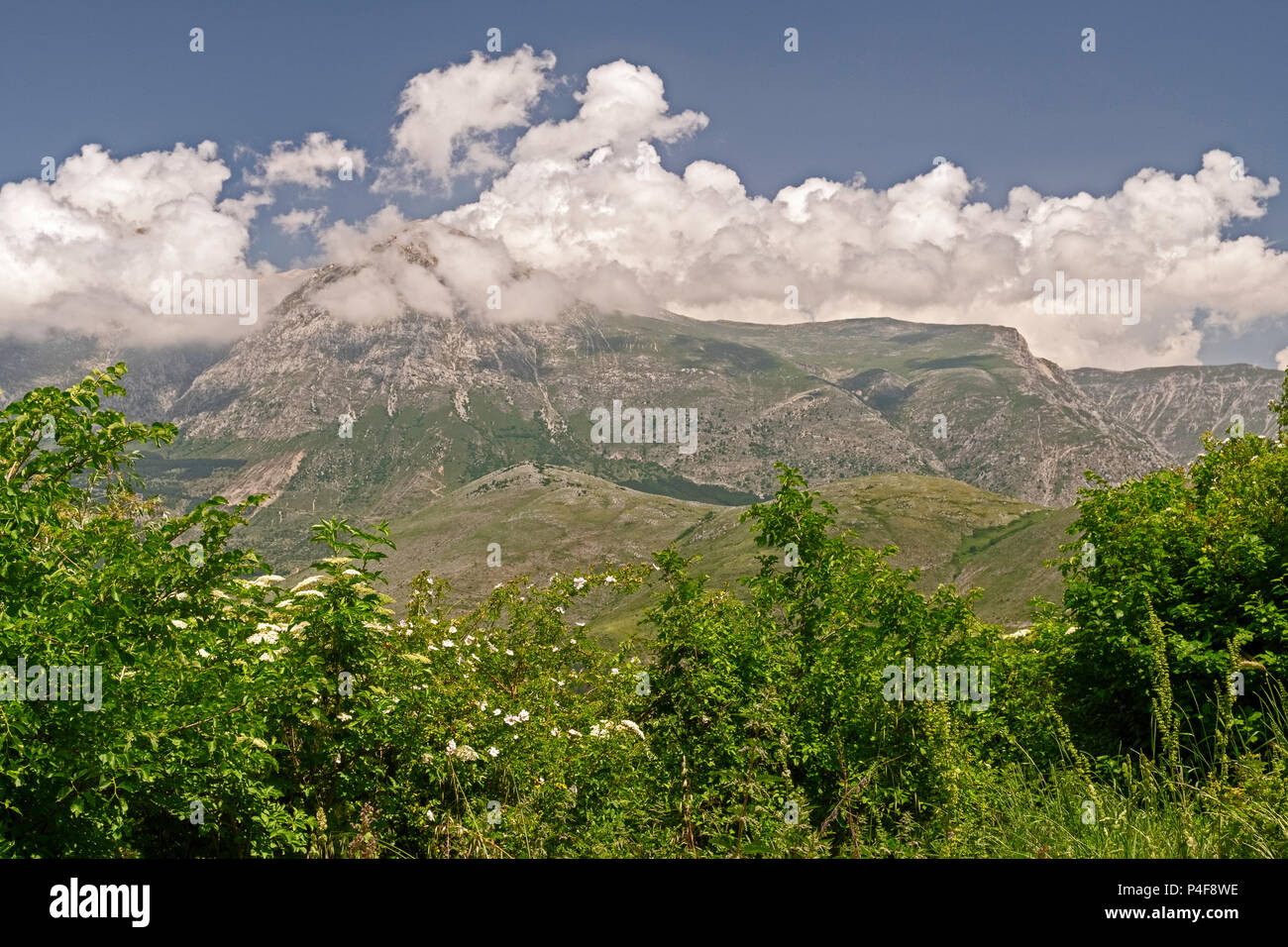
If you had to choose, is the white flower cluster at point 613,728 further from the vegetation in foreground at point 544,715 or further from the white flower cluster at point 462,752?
the white flower cluster at point 462,752

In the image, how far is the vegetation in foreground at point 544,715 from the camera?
550 cm

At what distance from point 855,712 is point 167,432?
270 inches

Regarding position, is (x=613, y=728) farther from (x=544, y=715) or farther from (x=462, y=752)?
(x=462, y=752)

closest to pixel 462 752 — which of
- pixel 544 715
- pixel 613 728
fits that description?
pixel 613 728

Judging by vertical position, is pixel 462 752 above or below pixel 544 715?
above

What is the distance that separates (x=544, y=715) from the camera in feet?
34.1

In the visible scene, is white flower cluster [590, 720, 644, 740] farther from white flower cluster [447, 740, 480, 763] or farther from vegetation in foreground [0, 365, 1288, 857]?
white flower cluster [447, 740, 480, 763]

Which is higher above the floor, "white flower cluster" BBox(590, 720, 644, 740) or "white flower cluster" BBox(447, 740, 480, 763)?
"white flower cluster" BBox(447, 740, 480, 763)

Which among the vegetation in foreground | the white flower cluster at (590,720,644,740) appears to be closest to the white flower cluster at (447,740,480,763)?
the vegetation in foreground

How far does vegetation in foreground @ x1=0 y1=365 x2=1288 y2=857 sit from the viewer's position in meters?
5.50

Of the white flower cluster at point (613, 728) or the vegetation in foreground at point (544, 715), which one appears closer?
the vegetation in foreground at point (544, 715)

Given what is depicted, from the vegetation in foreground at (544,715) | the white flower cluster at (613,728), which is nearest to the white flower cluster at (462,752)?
the vegetation in foreground at (544,715)
